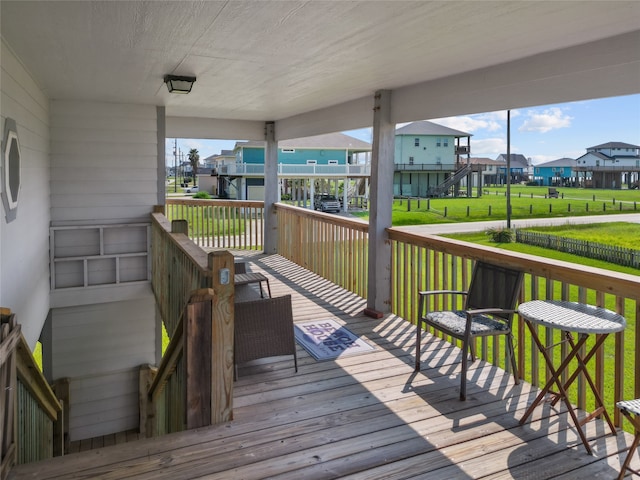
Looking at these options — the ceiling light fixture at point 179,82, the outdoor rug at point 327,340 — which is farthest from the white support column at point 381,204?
the ceiling light fixture at point 179,82

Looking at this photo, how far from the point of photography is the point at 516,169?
87.7ft

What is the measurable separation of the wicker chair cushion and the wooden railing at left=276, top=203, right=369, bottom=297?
7.33 feet

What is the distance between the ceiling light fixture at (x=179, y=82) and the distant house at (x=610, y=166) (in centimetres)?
956

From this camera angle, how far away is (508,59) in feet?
11.9

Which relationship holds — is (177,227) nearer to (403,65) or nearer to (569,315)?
(403,65)

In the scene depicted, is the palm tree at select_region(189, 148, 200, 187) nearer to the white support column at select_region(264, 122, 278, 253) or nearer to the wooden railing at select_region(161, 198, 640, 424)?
the white support column at select_region(264, 122, 278, 253)

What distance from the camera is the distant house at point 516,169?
870 inches

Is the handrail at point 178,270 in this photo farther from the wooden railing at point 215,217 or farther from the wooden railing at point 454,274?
the wooden railing at point 215,217

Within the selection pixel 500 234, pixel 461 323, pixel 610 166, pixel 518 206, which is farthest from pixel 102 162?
pixel 518 206

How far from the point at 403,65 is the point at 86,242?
15.9ft

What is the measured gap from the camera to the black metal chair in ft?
10.1

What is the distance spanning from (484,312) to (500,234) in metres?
13.5

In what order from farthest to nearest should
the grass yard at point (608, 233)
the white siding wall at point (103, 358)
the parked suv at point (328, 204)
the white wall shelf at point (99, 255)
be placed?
the parked suv at point (328, 204) → the grass yard at point (608, 233) → the white siding wall at point (103, 358) → the white wall shelf at point (99, 255)

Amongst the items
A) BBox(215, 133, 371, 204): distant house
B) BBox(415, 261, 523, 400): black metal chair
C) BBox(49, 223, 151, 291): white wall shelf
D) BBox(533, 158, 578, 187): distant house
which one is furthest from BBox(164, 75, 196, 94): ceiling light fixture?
BBox(215, 133, 371, 204): distant house
